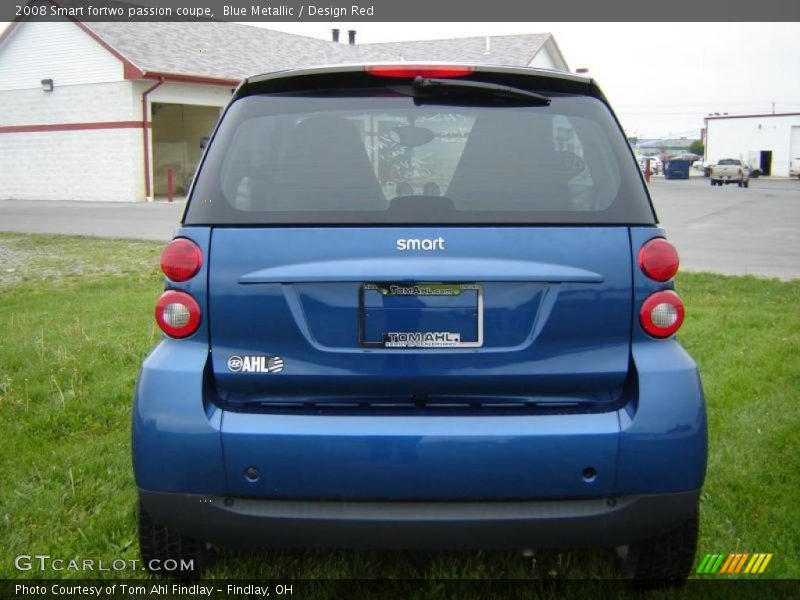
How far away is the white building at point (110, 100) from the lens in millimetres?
27828

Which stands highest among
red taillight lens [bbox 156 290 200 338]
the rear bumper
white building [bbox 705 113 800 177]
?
white building [bbox 705 113 800 177]

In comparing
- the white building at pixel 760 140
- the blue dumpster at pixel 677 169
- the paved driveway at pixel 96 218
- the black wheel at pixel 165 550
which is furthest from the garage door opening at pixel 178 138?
the white building at pixel 760 140

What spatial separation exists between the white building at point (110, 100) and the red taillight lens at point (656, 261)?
26324mm

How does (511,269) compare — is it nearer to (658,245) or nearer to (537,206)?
(537,206)

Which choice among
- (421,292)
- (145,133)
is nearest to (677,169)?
(145,133)

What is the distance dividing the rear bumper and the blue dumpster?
59.1 metres

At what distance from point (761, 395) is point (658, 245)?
124 inches

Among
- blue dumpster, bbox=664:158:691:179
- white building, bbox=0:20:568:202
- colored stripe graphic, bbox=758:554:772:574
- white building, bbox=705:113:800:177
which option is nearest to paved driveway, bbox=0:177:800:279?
white building, bbox=0:20:568:202

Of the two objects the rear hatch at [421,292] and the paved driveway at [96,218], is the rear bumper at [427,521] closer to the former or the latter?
the rear hatch at [421,292]

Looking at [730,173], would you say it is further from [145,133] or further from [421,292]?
[421,292]

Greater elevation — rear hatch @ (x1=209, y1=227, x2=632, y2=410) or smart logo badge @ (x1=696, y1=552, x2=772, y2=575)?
rear hatch @ (x1=209, y1=227, x2=632, y2=410)

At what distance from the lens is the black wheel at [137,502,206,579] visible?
297cm

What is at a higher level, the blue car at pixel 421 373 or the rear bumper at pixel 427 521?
the blue car at pixel 421 373

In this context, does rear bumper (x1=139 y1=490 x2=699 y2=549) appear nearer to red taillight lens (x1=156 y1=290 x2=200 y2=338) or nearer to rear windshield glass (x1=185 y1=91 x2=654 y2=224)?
red taillight lens (x1=156 y1=290 x2=200 y2=338)
